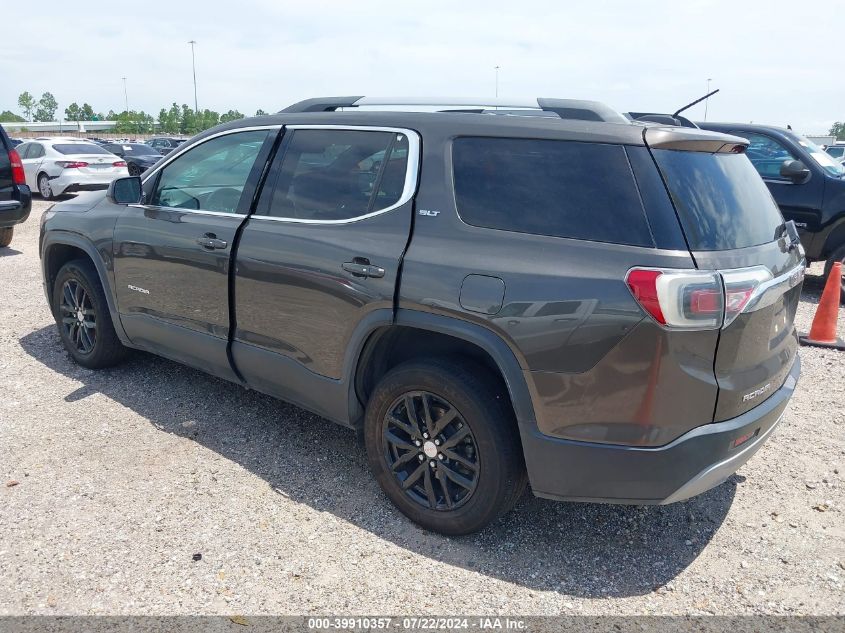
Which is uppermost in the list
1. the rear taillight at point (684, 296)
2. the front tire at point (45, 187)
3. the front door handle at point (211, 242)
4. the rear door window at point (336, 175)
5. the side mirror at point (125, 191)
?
the rear door window at point (336, 175)

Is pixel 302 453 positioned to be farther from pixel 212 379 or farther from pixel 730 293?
pixel 730 293

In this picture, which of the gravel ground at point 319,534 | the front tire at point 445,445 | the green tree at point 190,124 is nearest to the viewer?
the gravel ground at point 319,534

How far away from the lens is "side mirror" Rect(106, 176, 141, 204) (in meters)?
4.35

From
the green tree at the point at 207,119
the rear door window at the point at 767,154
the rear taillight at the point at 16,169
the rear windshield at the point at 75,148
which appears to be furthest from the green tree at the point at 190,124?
the rear door window at the point at 767,154

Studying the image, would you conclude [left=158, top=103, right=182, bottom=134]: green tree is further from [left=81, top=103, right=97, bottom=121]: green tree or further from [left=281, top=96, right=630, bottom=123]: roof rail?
[left=281, top=96, right=630, bottom=123]: roof rail

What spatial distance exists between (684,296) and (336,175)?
1845 millimetres

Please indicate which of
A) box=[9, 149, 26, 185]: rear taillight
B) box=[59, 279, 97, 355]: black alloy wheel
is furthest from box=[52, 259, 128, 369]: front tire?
box=[9, 149, 26, 185]: rear taillight

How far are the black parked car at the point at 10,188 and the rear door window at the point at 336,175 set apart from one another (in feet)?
23.0

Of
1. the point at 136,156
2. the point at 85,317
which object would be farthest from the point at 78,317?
the point at 136,156

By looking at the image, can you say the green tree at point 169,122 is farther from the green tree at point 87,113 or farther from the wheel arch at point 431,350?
the wheel arch at point 431,350

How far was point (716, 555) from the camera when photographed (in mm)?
3055

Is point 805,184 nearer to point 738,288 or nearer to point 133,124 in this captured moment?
point 738,288

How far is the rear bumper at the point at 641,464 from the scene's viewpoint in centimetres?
258

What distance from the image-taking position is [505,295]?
272 centimetres
